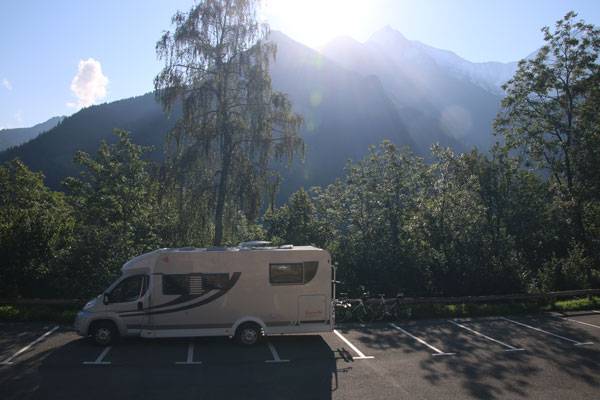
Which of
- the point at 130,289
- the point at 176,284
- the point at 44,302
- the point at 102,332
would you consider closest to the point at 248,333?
the point at 176,284

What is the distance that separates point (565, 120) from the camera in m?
30.7

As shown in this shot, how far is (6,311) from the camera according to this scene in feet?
55.5

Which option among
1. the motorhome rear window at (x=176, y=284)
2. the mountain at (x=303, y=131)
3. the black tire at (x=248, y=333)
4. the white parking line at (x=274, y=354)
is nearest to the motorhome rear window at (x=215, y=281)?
the motorhome rear window at (x=176, y=284)

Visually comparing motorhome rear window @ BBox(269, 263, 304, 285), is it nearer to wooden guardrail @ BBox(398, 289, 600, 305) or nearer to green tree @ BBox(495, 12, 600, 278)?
wooden guardrail @ BBox(398, 289, 600, 305)

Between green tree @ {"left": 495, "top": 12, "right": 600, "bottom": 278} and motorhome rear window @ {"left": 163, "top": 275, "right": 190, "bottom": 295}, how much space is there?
837 inches

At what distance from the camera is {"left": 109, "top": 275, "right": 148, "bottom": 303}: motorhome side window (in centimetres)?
1435

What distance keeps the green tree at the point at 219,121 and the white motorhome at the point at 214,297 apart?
27.0 ft

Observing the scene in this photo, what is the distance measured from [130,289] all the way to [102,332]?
138cm

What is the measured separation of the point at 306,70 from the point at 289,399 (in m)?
192

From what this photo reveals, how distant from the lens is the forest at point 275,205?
20703mm

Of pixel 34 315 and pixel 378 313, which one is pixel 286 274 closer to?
pixel 378 313

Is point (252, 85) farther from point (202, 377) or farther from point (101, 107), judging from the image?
point (101, 107)

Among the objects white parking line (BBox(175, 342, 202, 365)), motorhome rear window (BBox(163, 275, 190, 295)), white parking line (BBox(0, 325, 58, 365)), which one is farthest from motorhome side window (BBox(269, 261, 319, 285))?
white parking line (BBox(0, 325, 58, 365))

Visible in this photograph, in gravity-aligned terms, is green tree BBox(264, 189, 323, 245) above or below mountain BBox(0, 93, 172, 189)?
below
